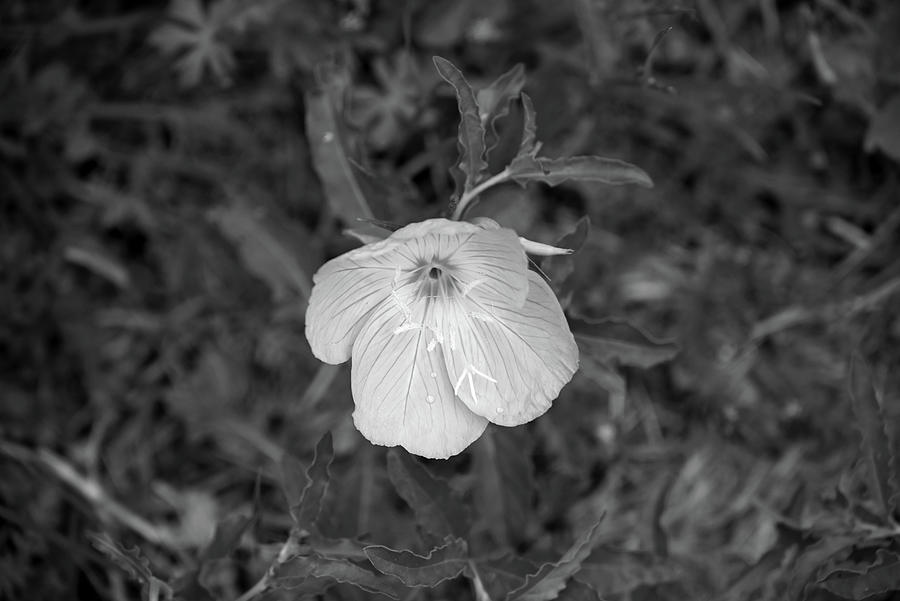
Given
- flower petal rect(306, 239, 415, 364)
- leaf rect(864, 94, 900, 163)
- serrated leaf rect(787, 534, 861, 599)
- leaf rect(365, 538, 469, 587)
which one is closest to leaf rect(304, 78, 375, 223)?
flower petal rect(306, 239, 415, 364)

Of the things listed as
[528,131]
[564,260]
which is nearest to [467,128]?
[528,131]

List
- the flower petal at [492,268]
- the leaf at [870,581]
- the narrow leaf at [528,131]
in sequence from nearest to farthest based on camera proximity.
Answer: the flower petal at [492,268]
the narrow leaf at [528,131]
the leaf at [870,581]

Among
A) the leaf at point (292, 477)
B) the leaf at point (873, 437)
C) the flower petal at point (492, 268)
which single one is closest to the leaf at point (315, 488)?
the leaf at point (292, 477)

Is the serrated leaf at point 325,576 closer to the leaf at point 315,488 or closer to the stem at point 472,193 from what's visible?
the leaf at point 315,488

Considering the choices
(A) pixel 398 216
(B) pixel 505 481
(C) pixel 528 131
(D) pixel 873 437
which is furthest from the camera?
(A) pixel 398 216

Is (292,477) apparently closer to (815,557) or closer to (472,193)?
(472,193)

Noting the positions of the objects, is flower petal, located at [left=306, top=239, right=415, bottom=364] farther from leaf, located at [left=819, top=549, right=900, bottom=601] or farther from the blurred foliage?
leaf, located at [left=819, top=549, right=900, bottom=601]

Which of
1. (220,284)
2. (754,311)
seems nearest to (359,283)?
(220,284)
